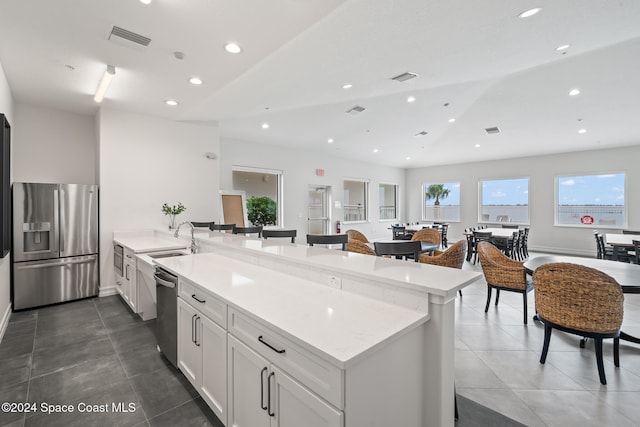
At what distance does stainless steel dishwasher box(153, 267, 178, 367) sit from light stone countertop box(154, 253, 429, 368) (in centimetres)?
17

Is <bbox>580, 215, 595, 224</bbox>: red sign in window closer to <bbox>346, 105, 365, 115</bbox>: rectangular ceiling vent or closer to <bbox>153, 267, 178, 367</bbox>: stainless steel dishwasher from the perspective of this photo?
<bbox>346, 105, 365, 115</bbox>: rectangular ceiling vent

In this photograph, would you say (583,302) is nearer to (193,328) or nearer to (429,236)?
(193,328)

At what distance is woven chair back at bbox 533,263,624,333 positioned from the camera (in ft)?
7.00

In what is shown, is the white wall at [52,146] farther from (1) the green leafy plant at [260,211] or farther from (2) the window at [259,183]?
(1) the green leafy plant at [260,211]

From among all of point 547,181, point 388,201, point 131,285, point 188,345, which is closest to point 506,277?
point 188,345

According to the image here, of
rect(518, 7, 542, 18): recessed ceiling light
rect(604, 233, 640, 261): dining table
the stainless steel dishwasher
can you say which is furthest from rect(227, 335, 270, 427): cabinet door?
rect(604, 233, 640, 261): dining table

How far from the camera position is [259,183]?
7.39 m

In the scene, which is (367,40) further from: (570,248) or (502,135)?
(570,248)

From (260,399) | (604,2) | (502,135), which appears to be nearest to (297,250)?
(260,399)

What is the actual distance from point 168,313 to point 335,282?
1.50 m

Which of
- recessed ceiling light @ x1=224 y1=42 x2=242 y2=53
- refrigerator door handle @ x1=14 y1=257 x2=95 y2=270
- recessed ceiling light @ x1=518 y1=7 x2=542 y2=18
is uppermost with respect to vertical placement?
recessed ceiling light @ x1=518 y1=7 x2=542 y2=18

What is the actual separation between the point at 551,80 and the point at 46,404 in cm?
747

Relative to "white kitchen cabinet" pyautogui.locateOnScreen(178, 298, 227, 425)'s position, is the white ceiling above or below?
above

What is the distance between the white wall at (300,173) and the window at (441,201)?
209cm
